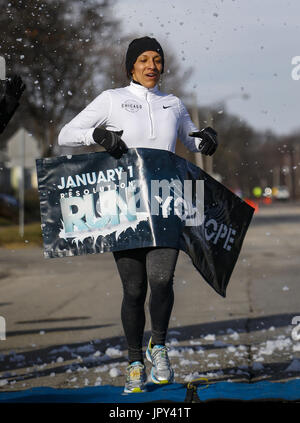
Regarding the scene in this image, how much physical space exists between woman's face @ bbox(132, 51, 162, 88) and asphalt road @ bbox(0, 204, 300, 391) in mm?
1983

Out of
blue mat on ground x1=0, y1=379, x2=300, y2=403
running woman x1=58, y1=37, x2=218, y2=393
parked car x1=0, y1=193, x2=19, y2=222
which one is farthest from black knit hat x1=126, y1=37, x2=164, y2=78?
parked car x1=0, y1=193, x2=19, y2=222

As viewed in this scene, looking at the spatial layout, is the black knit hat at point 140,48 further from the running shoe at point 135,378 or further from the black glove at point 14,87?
the running shoe at point 135,378

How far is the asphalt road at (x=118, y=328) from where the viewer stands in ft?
19.4

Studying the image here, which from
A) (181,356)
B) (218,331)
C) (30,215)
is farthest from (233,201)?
(30,215)

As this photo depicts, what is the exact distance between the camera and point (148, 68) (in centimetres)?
453

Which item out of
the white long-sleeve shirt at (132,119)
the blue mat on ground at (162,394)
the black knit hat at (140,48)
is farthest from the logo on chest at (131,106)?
the blue mat on ground at (162,394)

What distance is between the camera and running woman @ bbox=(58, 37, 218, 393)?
450 cm

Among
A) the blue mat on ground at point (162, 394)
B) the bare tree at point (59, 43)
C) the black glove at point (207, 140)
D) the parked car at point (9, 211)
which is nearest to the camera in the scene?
the blue mat on ground at point (162, 394)

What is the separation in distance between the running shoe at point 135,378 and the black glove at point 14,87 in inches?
60.6

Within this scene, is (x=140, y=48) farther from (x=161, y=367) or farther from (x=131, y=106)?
(x=161, y=367)

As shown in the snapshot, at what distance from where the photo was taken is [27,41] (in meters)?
6.34

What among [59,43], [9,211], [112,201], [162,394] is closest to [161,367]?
[162,394]

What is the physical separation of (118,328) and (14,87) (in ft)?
12.3
